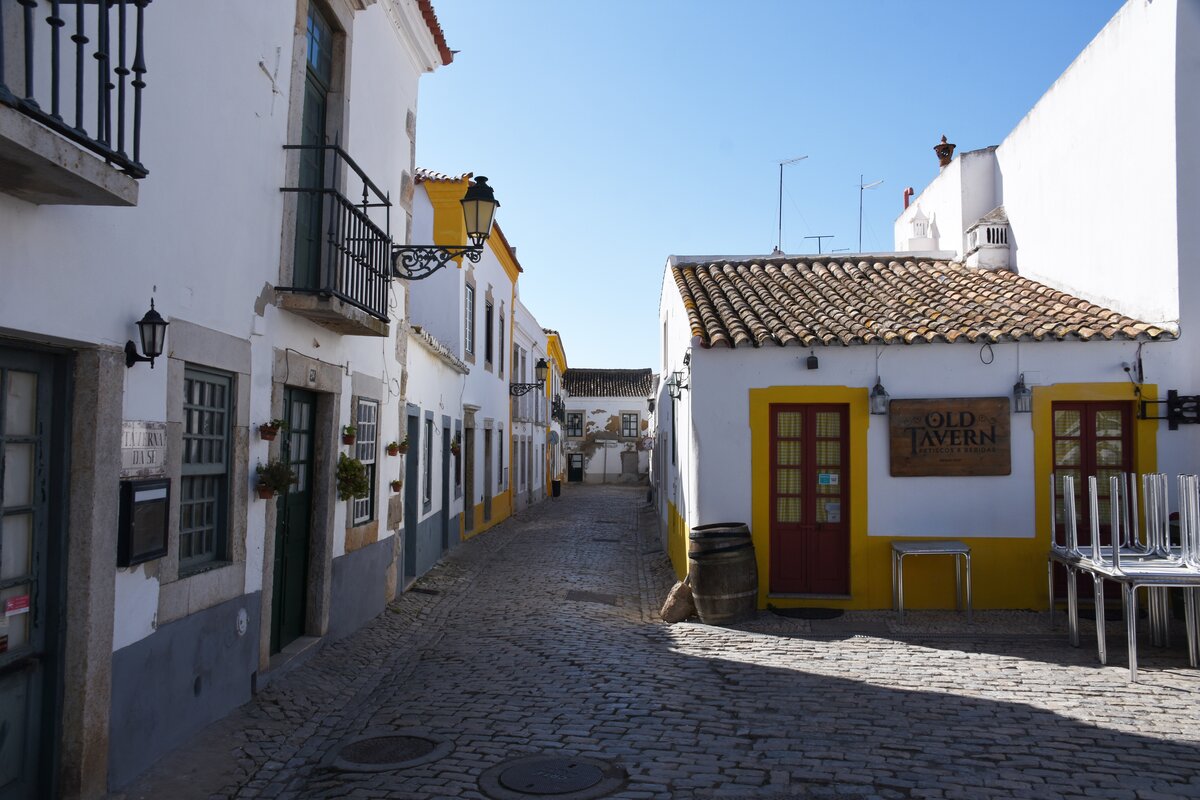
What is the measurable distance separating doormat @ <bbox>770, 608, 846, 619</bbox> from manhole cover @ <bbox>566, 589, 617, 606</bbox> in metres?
2.07

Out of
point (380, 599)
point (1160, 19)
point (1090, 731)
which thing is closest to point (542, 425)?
point (380, 599)

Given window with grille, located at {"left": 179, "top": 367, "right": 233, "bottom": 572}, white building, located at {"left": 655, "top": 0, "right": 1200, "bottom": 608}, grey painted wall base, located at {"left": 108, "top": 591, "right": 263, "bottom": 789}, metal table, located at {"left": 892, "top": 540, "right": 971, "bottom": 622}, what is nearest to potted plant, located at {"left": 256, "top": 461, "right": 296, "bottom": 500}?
window with grille, located at {"left": 179, "top": 367, "right": 233, "bottom": 572}

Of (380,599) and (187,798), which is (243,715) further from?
(380,599)

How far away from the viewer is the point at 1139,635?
7.91 m

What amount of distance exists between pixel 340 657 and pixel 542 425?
23.5 m

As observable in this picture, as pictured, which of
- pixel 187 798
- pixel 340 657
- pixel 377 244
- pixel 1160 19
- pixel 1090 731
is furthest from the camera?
pixel 1160 19

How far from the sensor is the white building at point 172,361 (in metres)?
3.71

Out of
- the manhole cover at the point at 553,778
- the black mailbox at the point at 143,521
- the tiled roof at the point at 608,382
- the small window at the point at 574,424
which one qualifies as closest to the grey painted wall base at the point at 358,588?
the black mailbox at the point at 143,521

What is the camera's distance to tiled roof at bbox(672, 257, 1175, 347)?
8.97 metres

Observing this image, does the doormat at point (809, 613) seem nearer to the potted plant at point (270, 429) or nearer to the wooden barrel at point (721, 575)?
the wooden barrel at point (721, 575)

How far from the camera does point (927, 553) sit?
28.1ft

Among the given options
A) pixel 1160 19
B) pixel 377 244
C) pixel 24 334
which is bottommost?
pixel 24 334

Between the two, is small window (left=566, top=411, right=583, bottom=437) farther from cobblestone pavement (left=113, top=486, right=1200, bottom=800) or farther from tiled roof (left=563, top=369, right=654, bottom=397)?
cobblestone pavement (left=113, top=486, right=1200, bottom=800)

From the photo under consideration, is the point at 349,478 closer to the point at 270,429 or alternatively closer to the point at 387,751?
the point at 270,429
